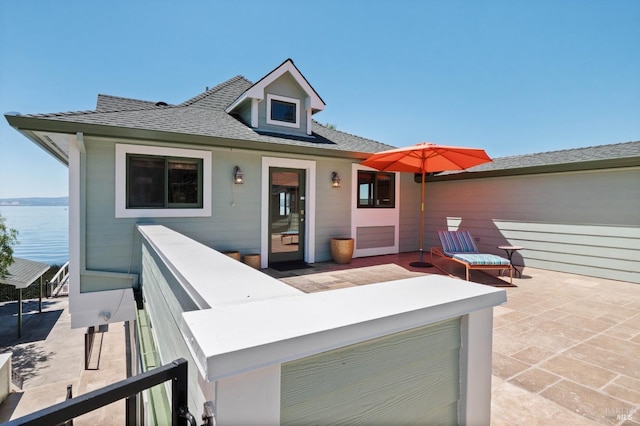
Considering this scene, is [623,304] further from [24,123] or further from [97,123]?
[24,123]

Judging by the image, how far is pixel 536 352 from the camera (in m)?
3.23

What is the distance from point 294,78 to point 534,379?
8.18m

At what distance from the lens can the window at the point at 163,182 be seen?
5.69 meters

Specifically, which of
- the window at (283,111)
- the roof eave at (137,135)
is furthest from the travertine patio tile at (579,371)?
the window at (283,111)

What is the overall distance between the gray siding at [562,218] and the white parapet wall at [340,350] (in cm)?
744

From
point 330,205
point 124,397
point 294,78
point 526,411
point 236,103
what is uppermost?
point 294,78

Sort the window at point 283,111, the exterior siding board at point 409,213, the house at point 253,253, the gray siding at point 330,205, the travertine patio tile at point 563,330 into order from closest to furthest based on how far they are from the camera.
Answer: the house at point 253,253
the travertine patio tile at point 563,330
the gray siding at point 330,205
the window at point 283,111
the exterior siding board at point 409,213

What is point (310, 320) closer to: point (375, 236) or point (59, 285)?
point (375, 236)

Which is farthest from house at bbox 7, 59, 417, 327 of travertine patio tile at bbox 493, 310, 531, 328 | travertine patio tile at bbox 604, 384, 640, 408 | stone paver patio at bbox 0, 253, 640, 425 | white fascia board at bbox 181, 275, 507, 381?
travertine patio tile at bbox 604, 384, 640, 408

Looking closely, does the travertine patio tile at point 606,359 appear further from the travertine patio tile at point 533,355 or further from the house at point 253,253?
the house at point 253,253

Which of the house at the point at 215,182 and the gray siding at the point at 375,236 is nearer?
the house at the point at 215,182

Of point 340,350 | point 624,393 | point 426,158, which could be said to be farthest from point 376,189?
point 340,350

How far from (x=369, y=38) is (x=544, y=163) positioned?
283 inches

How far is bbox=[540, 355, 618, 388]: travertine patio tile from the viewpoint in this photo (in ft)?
8.93
